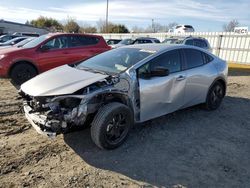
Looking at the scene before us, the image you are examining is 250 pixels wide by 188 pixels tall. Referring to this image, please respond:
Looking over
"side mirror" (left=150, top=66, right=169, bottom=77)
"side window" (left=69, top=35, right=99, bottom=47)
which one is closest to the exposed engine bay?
"side mirror" (left=150, top=66, right=169, bottom=77)

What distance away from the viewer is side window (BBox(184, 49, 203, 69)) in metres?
5.34

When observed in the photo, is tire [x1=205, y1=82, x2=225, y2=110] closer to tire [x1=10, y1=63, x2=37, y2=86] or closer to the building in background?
tire [x1=10, y1=63, x2=37, y2=86]

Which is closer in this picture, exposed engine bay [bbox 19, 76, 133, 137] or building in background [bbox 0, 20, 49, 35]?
exposed engine bay [bbox 19, 76, 133, 137]

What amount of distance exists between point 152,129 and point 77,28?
6303 centimetres

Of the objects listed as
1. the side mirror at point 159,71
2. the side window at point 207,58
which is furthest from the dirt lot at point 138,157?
the side window at point 207,58

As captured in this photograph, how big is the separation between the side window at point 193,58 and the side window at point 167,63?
0.96ft

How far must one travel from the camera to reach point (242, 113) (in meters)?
6.24

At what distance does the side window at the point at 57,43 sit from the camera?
8586 millimetres

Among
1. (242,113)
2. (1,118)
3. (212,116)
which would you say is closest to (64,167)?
(1,118)

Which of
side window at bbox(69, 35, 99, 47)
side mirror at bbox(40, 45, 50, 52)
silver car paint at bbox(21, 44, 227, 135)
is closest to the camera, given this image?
silver car paint at bbox(21, 44, 227, 135)

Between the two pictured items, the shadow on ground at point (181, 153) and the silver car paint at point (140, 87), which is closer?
the shadow on ground at point (181, 153)

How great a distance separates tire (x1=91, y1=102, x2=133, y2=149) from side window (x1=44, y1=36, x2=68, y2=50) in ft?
17.7

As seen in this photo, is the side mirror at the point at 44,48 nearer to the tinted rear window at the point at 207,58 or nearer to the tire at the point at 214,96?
the tinted rear window at the point at 207,58

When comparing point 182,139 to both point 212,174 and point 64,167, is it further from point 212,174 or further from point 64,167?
point 64,167
